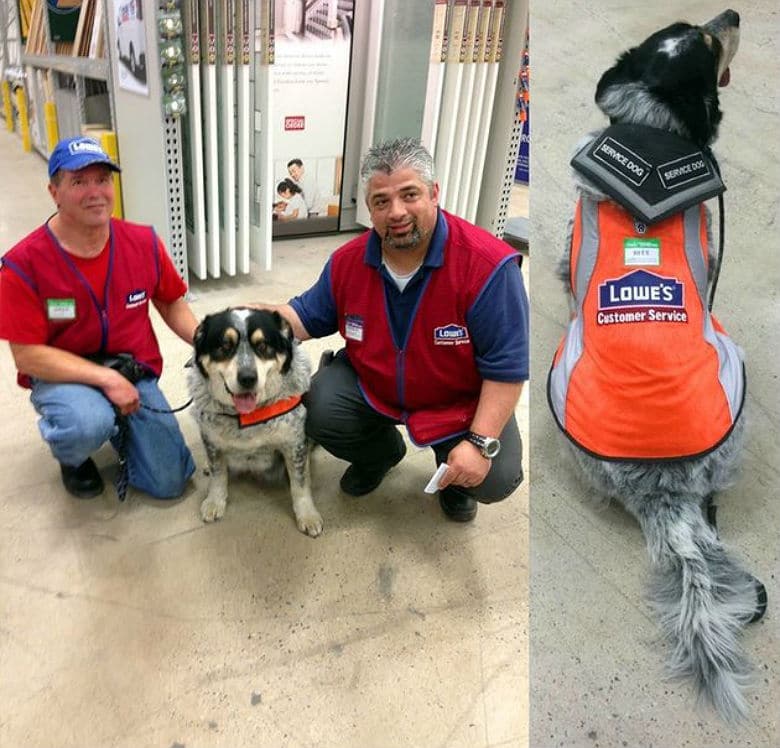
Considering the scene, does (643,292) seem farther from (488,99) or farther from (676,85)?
(488,99)

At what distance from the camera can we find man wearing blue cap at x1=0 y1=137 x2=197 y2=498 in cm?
144

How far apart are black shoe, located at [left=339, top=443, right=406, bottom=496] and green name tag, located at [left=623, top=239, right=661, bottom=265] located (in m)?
0.82

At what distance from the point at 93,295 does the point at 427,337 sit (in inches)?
33.9

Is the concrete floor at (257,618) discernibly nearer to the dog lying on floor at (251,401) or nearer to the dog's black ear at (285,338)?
the dog lying on floor at (251,401)

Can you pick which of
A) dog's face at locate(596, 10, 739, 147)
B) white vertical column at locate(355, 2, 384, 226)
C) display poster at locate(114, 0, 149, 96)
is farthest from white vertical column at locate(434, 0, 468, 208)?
dog's face at locate(596, 10, 739, 147)

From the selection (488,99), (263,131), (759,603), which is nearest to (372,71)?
(488,99)

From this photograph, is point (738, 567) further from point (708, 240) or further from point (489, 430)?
point (708, 240)

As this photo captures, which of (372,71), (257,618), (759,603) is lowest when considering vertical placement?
(257,618)

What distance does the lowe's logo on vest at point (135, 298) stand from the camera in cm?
160

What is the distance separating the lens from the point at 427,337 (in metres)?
1.41

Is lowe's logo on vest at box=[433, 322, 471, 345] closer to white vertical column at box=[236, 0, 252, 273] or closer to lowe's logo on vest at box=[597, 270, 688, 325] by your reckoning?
lowe's logo on vest at box=[597, 270, 688, 325]

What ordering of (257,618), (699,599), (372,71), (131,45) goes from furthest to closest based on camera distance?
1. (372,71)
2. (131,45)
3. (257,618)
4. (699,599)

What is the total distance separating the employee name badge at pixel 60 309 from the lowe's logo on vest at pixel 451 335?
36.2 inches

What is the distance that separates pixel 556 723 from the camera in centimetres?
118
